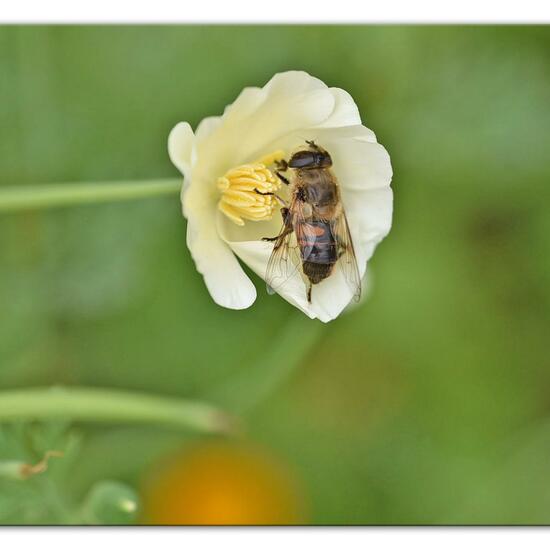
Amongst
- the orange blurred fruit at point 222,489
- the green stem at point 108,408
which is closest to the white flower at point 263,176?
the green stem at point 108,408

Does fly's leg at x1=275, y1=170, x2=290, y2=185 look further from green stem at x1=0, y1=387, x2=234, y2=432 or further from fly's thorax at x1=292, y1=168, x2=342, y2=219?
green stem at x1=0, y1=387, x2=234, y2=432

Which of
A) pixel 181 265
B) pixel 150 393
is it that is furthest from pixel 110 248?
pixel 150 393

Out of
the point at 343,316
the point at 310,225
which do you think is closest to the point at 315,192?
→ the point at 310,225

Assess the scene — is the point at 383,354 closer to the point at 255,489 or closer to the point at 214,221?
the point at 255,489

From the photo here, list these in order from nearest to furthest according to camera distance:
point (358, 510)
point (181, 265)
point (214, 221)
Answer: point (214, 221) < point (358, 510) < point (181, 265)

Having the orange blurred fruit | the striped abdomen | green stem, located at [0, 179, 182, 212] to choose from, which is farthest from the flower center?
the orange blurred fruit

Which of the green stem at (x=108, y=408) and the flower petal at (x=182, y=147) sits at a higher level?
the flower petal at (x=182, y=147)

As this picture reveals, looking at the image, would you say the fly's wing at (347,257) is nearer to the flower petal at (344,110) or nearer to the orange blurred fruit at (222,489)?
the flower petal at (344,110)

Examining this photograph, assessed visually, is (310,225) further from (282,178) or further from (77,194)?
(77,194)
